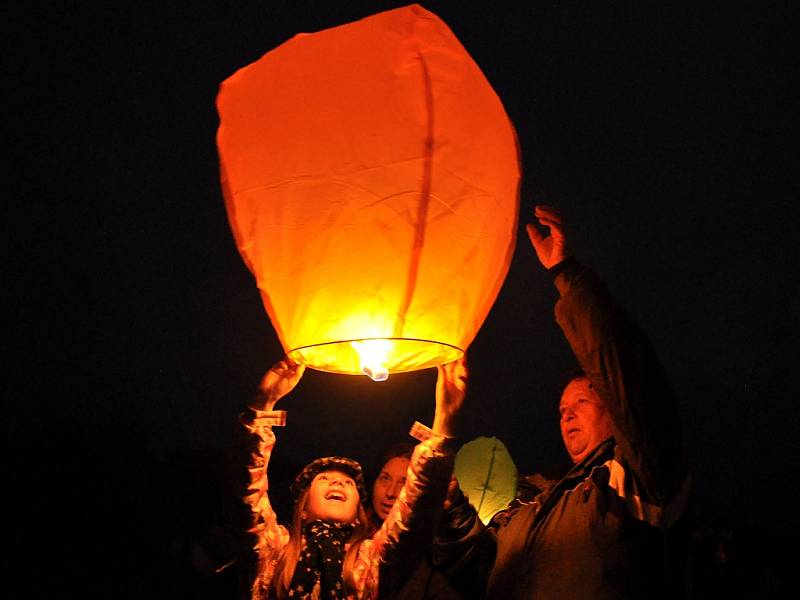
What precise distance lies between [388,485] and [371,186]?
1.94 m

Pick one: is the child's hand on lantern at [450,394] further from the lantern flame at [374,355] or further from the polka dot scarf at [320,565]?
the polka dot scarf at [320,565]

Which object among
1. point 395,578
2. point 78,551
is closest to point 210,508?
point 78,551

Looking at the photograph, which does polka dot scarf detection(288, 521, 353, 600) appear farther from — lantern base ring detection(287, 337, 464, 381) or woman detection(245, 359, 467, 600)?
lantern base ring detection(287, 337, 464, 381)

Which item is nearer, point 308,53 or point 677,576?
point 308,53

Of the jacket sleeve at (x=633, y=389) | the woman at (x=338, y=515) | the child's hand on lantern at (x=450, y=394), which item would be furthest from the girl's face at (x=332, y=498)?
the jacket sleeve at (x=633, y=389)

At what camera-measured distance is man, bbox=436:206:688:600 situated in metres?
1.91

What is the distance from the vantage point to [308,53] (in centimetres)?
186

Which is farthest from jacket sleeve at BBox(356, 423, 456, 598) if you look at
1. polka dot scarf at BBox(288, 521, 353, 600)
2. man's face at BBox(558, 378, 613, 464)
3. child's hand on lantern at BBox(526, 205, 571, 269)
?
child's hand on lantern at BBox(526, 205, 571, 269)

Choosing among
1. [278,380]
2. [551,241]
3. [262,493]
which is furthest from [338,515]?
[551,241]

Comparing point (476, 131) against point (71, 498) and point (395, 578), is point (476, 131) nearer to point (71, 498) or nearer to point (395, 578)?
point (395, 578)

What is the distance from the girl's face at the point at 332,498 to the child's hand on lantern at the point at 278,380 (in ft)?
2.63

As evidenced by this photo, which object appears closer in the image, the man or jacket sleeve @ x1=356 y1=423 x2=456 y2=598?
the man

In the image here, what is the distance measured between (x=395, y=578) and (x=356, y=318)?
1.25 metres

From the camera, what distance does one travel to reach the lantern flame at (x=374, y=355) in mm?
1875
